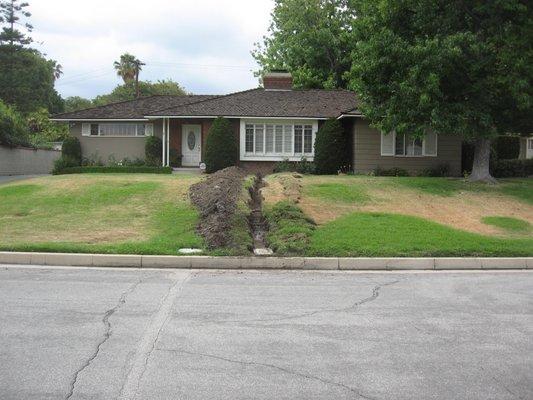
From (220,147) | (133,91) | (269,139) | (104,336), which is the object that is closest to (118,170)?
(220,147)

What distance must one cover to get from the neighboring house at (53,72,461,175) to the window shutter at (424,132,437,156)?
0.05 metres

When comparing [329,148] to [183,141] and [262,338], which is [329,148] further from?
[262,338]

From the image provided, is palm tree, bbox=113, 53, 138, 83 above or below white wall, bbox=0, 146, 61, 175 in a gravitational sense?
above

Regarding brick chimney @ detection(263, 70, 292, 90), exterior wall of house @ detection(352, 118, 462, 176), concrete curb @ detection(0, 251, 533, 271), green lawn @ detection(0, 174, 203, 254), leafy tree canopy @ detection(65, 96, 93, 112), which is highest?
leafy tree canopy @ detection(65, 96, 93, 112)

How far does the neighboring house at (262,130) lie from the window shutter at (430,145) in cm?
5

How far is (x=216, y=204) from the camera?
1398cm

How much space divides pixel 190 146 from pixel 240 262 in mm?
18976

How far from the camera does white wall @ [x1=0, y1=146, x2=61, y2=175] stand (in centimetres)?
3323

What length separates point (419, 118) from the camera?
18.4 meters

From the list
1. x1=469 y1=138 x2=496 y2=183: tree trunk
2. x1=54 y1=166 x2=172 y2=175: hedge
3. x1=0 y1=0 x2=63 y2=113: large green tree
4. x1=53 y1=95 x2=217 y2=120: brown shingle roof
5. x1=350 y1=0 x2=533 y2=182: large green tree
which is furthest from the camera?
x1=0 y1=0 x2=63 y2=113: large green tree

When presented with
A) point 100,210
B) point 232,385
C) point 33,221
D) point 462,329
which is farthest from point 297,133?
point 232,385

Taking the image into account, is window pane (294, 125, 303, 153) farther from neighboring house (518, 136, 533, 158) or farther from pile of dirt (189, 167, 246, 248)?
neighboring house (518, 136, 533, 158)

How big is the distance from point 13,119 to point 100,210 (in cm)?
2295

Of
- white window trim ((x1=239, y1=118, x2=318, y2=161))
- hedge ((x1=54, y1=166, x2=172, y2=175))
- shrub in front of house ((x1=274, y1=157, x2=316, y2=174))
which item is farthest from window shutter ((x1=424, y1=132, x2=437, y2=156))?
hedge ((x1=54, y1=166, x2=172, y2=175))
